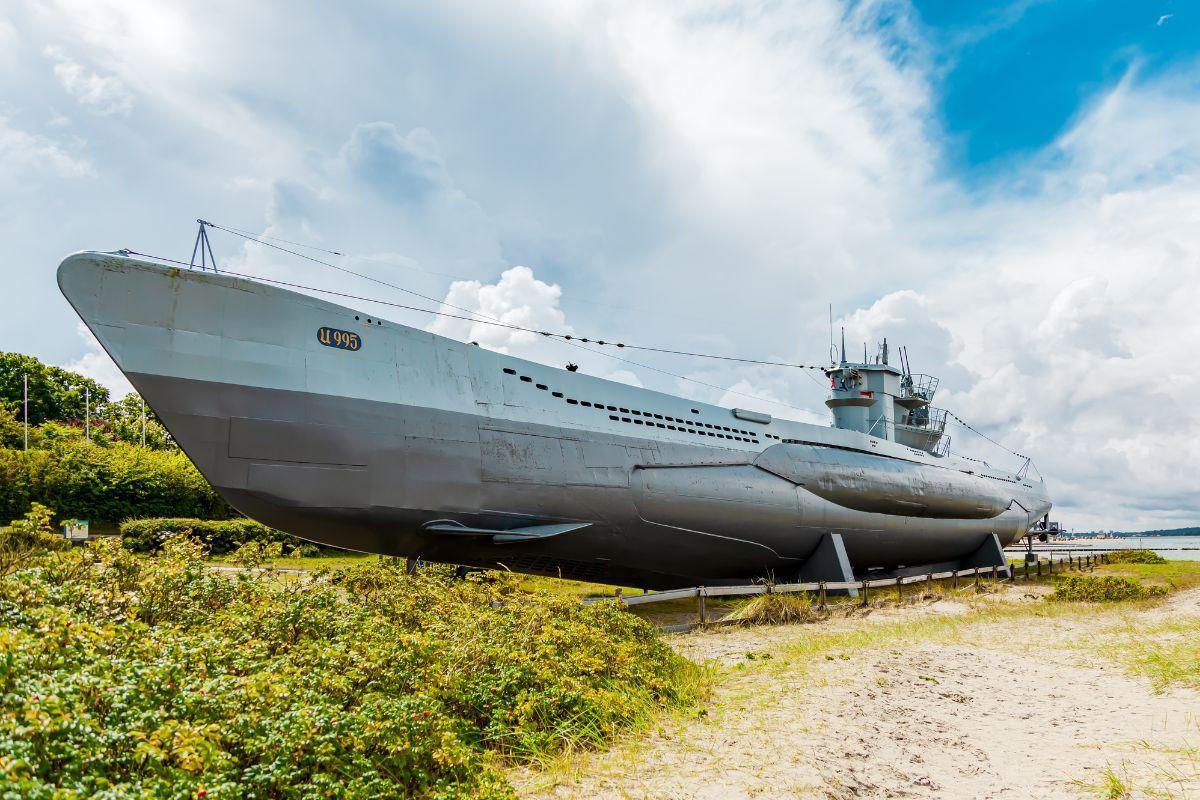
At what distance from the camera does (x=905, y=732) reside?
5793mm

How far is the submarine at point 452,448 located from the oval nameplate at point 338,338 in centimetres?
3

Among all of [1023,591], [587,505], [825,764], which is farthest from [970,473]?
[825,764]

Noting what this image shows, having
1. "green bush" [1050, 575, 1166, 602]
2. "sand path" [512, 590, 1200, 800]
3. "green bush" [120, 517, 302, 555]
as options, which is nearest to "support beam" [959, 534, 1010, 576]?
"green bush" [1050, 575, 1166, 602]

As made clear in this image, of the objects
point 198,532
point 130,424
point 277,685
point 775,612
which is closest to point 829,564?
point 775,612

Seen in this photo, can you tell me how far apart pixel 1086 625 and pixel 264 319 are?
43.1 ft

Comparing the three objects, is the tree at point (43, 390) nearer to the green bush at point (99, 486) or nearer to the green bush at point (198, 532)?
the green bush at point (99, 486)

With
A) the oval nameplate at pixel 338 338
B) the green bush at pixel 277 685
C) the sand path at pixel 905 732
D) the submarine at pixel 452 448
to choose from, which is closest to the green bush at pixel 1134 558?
the submarine at pixel 452 448

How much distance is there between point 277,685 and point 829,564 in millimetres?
12734

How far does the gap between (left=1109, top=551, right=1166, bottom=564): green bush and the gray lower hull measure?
77.5 feet

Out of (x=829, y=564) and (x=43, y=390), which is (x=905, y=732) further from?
(x=43, y=390)

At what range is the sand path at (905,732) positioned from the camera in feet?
14.9

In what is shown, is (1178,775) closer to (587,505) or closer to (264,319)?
(587,505)

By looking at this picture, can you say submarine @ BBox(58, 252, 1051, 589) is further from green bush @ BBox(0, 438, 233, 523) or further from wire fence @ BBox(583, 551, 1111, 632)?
green bush @ BBox(0, 438, 233, 523)

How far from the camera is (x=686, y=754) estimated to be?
4.95 metres
